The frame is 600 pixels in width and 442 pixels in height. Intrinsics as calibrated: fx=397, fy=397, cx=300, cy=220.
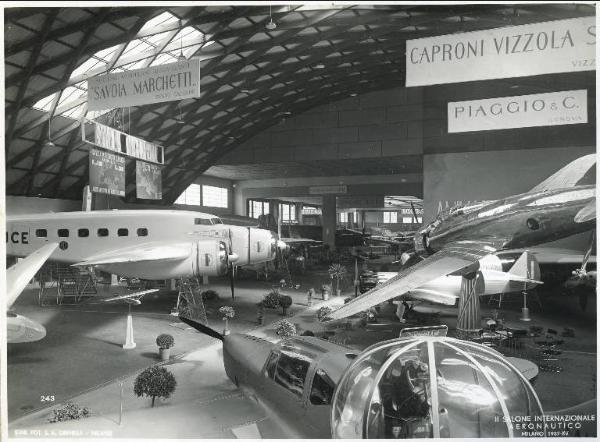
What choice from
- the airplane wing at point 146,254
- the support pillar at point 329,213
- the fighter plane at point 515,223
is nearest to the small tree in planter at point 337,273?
the support pillar at point 329,213

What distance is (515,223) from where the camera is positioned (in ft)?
23.7

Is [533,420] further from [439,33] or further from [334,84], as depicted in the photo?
[334,84]

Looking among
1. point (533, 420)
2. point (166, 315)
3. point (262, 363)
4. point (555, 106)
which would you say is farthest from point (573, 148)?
point (166, 315)

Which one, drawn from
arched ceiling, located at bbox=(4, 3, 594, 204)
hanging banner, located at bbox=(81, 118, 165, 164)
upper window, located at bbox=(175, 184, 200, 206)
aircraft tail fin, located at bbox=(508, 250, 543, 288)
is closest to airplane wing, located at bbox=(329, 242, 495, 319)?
arched ceiling, located at bbox=(4, 3, 594, 204)

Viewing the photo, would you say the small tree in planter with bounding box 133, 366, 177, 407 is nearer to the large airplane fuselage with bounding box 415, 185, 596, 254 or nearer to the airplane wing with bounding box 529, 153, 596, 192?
the large airplane fuselage with bounding box 415, 185, 596, 254

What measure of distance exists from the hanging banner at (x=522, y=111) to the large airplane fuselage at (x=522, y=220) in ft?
4.42

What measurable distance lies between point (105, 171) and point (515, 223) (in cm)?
811

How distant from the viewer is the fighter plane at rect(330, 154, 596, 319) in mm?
6070

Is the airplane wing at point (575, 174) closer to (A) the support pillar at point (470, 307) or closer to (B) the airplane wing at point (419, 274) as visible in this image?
(B) the airplane wing at point (419, 274)

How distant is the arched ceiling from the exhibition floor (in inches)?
137

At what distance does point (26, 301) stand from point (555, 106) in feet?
35.6

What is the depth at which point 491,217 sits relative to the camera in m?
7.55

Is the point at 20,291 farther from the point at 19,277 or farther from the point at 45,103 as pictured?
the point at 45,103

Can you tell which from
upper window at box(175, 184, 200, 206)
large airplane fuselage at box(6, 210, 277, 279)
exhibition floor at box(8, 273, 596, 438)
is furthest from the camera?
upper window at box(175, 184, 200, 206)
